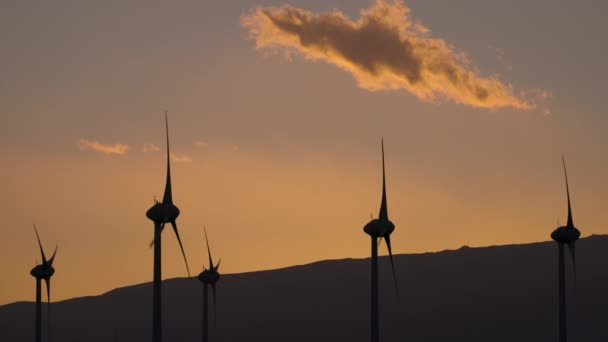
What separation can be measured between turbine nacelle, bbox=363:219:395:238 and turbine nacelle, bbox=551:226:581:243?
27734 millimetres

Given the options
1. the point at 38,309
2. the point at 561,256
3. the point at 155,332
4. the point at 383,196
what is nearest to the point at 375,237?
the point at 383,196

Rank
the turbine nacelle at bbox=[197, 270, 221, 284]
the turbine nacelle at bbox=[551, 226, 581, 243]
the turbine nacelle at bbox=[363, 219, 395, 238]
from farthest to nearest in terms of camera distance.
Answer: the turbine nacelle at bbox=[197, 270, 221, 284] → the turbine nacelle at bbox=[551, 226, 581, 243] → the turbine nacelle at bbox=[363, 219, 395, 238]

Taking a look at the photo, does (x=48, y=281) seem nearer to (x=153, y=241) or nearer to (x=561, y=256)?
(x=153, y=241)

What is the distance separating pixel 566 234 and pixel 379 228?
30008 mm

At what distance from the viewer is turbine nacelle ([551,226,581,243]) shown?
6386 inches

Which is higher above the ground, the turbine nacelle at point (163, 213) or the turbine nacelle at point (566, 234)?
the turbine nacelle at point (566, 234)

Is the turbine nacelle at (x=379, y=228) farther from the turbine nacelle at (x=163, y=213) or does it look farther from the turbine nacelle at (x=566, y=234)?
the turbine nacelle at (x=566, y=234)

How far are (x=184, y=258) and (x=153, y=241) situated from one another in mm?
3257

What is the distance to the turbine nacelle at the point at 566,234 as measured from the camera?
532ft

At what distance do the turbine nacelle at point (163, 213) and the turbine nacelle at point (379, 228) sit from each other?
22.4 m

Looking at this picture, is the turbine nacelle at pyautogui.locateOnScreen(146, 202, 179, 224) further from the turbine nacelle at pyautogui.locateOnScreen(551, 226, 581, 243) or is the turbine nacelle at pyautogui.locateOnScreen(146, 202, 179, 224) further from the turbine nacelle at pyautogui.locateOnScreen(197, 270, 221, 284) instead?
the turbine nacelle at pyautogui.locateOnScreen(197, 270, 221, 284)

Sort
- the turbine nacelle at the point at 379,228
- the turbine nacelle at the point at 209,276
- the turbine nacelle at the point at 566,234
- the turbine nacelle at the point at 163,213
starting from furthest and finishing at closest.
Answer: the turbine nacelle at the point at 209,276
the turbine nacelle at the point at 566,234
the turbine nacelle at the point at 379,228
the turbine nacelle at the point at 163,213

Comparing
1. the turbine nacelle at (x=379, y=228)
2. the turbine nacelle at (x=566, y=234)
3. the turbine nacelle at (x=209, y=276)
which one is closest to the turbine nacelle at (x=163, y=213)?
the turbine nacelle at (x=379, y=228)

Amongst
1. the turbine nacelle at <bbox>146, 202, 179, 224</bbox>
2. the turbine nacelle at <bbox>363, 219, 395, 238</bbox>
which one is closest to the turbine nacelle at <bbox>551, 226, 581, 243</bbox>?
the turbine nacelle at <bbox>363, 219, 395, 238</bbox>
